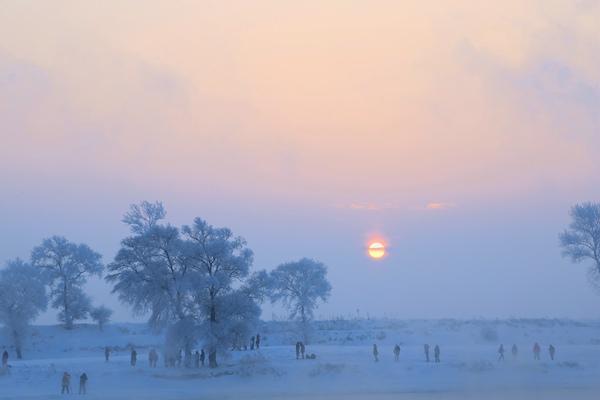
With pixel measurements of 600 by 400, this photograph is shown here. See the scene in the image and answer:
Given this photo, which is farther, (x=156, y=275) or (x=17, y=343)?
(x=17, y=343)

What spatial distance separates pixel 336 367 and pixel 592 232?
39696 mm

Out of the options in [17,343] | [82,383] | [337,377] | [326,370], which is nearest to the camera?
[82,383]

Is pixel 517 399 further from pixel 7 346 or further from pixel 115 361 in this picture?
pixel 7 346

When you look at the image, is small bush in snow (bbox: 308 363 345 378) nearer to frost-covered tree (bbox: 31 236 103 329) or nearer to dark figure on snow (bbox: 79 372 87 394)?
dark figure on snow (bbox: 79 372 87 394)

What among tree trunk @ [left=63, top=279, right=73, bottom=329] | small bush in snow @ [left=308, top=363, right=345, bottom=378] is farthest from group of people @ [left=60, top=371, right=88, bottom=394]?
tree trunk @ [left=63, top=279, right=73, bottom=329]

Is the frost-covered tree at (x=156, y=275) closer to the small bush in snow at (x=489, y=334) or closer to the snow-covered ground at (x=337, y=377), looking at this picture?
the snow-covered ground at (x=337, y=377)

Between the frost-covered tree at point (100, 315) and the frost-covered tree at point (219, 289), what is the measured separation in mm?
39351

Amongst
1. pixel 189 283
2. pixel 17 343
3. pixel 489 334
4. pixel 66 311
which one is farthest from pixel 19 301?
pixel 489 334

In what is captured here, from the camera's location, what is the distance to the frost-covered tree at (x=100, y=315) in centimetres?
9300

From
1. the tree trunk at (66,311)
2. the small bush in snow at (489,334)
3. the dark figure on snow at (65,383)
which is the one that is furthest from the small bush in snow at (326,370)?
the tree trunk at (66,311)

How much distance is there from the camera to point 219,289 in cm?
5681

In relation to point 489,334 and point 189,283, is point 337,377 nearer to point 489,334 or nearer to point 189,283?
point 189,283

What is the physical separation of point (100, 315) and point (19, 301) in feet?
52.5

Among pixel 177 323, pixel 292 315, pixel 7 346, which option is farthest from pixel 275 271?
pixel 177 323
